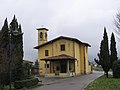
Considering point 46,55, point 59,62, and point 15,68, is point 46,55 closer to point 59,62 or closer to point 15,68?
point 59,62

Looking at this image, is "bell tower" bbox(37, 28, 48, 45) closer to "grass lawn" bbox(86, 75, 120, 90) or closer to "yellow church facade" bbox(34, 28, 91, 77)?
"yellow church facade" bbox(34, 28, 91, 77)

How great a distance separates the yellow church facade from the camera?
4597 cm

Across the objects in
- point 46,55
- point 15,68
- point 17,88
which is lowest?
point 17,88

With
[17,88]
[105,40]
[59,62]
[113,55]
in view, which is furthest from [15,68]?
[59,62]

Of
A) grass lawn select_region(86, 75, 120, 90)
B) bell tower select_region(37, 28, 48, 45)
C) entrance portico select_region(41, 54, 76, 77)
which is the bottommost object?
grass lawn select_region(86, 75, 120, 90)

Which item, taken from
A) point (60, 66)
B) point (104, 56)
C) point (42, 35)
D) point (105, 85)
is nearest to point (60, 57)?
point (60, 66)

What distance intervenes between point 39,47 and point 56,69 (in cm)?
590

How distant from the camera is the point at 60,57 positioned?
45.4m

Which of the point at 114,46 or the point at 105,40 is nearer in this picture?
the point at 105,40

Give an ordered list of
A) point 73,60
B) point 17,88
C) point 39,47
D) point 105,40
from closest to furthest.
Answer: point 17,88
point 105,40
point 73,60
point 39,47

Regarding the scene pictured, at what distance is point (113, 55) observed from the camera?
39969mm

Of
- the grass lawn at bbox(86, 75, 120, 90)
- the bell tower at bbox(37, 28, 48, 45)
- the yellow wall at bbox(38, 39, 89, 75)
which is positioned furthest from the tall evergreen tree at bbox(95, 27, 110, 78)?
the bell tower at bbox(37, 28, 48, 45)

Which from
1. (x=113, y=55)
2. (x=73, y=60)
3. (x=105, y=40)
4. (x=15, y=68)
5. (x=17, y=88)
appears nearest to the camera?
(x=17, y=88)

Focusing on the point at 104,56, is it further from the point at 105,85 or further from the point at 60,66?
the point at 60,66
